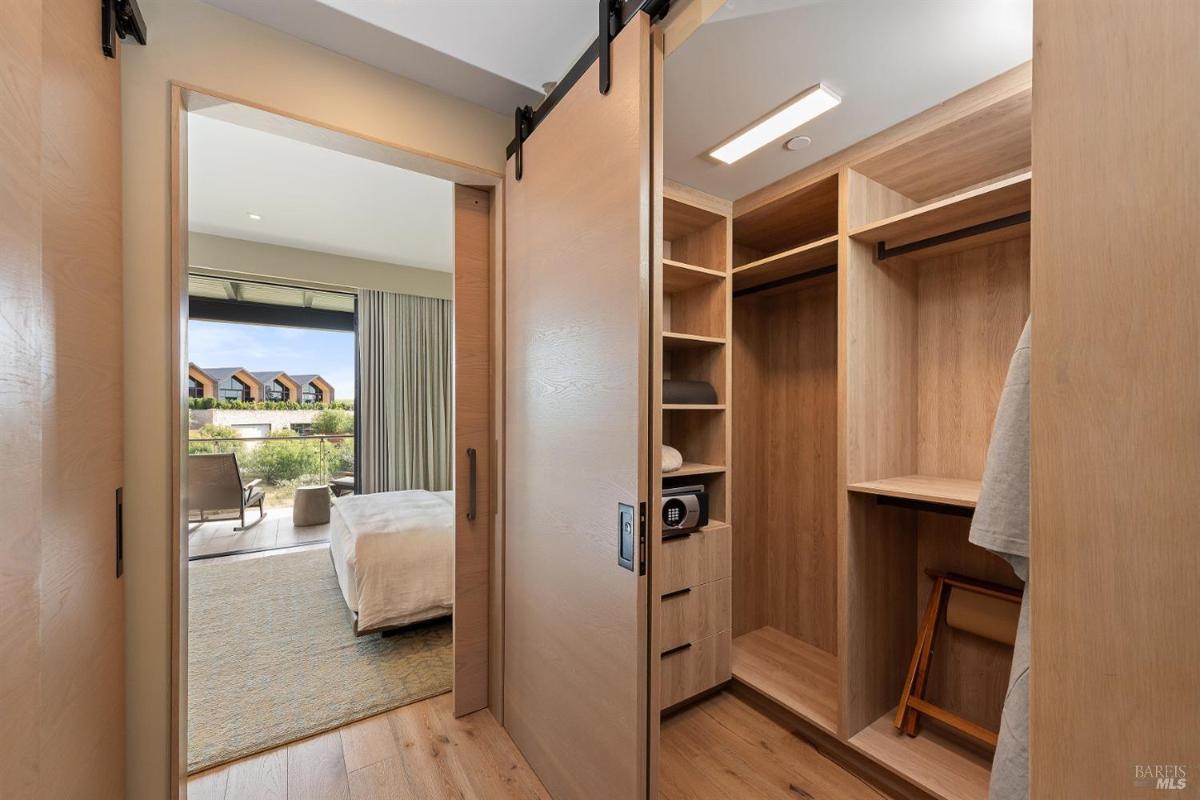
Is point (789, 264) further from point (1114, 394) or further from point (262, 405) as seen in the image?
point (262, 405)

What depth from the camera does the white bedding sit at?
2613 millimetres

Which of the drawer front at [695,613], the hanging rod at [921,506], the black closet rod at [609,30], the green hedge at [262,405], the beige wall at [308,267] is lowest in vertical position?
the drawer front at [695,613]

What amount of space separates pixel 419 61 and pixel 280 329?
15.0 feet

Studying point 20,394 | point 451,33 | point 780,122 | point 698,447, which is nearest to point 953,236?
point 780,122

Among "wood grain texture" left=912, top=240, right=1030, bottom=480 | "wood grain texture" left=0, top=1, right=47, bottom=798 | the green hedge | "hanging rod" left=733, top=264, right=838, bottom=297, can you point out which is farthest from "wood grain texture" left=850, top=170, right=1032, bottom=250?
the green hedge

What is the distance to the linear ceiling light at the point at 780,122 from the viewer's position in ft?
5.32

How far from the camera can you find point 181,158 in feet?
4.64

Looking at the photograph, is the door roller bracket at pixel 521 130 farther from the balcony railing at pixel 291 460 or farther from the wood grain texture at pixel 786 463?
the balcony railing at pixel 291 460

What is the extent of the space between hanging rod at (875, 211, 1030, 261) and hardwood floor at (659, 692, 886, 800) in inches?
→ 81.4

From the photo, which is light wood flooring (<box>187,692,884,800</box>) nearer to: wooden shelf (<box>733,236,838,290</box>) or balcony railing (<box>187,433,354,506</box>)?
wooden shelf (<box>733,236,838,290</box>)

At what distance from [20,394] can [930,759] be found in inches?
106

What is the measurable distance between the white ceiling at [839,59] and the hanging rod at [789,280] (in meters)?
0.56

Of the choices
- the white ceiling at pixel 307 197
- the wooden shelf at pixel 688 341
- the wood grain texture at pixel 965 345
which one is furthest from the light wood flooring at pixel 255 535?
the wood grain texture at pixel 965 345

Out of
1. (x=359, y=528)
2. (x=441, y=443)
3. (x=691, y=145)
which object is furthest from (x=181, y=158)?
(x=441, y=443)
